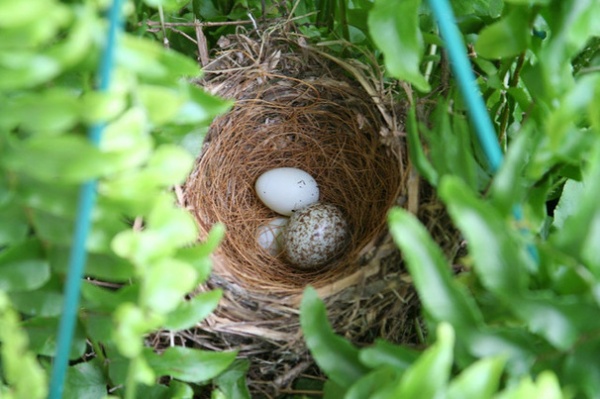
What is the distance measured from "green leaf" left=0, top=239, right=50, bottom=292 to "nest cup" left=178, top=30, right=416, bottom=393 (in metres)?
0.29

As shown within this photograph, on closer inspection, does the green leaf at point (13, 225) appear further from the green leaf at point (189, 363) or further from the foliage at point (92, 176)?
the green leaf at point (189, 363)

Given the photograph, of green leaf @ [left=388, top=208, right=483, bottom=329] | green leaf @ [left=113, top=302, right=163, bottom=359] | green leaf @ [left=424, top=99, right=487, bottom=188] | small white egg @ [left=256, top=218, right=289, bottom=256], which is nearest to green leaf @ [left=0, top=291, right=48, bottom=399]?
green leaf @ [left=113, top=302, right=163, bottom=359]

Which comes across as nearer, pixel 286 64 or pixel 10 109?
pixel 10 109

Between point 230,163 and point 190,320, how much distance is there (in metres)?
0.70

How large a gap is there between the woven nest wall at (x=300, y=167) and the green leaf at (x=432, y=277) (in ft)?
0.80

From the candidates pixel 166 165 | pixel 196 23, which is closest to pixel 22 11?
pixel 166 165

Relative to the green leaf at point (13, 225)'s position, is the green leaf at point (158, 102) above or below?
above

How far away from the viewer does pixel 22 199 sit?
561mm

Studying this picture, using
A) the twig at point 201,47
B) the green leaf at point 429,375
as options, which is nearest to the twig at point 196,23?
the twig at point 201,47

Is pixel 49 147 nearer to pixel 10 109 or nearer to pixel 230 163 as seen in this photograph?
pixel 10 109

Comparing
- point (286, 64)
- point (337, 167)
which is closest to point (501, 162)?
point (286, 64)

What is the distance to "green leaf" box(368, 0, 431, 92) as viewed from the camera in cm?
73

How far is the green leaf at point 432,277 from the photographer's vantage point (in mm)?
530

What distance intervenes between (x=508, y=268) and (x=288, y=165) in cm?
91
